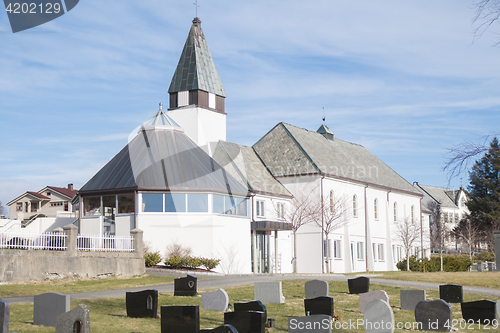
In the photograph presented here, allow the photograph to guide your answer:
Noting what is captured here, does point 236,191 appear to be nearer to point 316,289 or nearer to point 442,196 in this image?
point 316,289

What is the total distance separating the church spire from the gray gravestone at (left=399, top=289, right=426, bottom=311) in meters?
29.9

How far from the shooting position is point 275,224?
37.8m

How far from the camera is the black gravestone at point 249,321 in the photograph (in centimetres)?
1162

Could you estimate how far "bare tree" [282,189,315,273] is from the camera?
40.5 metres

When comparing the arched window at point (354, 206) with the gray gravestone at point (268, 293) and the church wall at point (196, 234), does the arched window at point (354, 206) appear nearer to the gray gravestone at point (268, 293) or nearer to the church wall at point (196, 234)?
the church wall at point (196, 234)

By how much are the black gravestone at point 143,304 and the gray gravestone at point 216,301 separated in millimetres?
1955

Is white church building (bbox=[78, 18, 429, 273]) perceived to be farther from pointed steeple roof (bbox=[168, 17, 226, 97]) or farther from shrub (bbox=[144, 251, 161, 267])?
shrub (bbox=[144, 251, 161, 267])

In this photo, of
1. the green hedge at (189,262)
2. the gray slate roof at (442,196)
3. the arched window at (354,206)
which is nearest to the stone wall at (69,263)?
the green hedge at (189,262)

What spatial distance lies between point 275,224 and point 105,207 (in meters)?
10.8

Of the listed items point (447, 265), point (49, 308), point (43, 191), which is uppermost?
point (43, 191)

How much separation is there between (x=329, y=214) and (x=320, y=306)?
28.2 meters

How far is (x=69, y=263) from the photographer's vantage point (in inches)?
982

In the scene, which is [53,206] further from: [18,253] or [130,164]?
[18,253]

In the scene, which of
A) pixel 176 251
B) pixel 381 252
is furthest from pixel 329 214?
pixel 176 251
